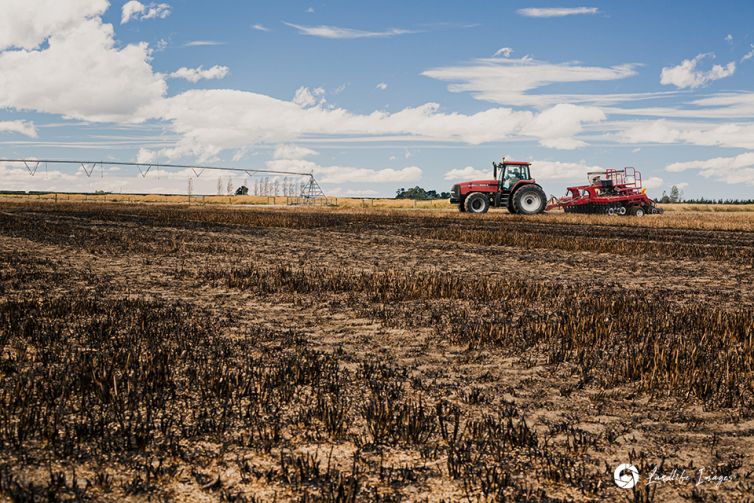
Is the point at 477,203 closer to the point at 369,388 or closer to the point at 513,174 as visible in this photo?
the point at 513,174

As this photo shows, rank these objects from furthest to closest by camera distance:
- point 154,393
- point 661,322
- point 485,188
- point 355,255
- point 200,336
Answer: point 485,188 → point 355,255 → point 661,322 → point 200,336 → point 154,393

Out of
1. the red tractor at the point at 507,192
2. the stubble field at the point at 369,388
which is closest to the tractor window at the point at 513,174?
the red tractor at the point at 507,192

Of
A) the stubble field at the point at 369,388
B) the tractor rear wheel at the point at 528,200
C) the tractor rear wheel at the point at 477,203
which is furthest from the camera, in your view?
the tractor rear wheel at the point at 477,203

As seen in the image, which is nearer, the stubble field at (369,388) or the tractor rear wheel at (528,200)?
the stubble field at (369,388)

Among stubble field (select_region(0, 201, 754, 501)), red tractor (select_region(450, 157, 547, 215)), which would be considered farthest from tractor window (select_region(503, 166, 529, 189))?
stubble field (select_region(0, 201, 754, 501))

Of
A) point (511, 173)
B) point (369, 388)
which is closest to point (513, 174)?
point (511, 173)

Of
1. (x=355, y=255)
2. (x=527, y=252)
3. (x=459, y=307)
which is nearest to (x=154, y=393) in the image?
(x=459, y=307)

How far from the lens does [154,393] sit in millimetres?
4992

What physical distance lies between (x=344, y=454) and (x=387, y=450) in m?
0.28

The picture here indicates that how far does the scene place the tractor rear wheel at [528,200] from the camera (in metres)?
37.9

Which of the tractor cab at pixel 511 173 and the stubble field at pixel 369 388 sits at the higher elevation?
the tractor cab at pixel 511 173

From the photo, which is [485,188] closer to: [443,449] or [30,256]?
[30,256]

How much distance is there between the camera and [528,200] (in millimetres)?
38344

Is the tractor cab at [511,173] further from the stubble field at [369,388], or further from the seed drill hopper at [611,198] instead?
the stubble field at [369,388]
